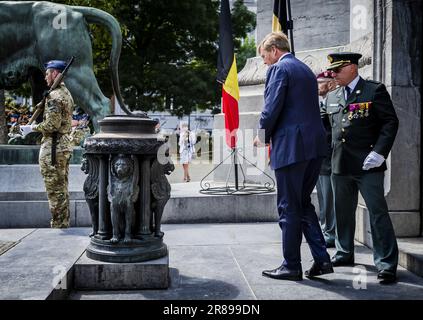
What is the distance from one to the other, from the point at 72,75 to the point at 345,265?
427 cm

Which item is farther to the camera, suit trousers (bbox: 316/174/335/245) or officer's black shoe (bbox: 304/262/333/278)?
suit trousers (bbox: 316/174/335/245)

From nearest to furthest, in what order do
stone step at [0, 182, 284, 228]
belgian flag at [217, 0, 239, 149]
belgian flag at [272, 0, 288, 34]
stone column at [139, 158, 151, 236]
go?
stone column at [139, 158, 151, 236], stone step at [0, 182, 284, 228], belgian flag at [272, 0, 288, 34], belgian flag at [217, 0, 239, 149]

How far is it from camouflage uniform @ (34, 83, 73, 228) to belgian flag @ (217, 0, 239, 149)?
2978mm

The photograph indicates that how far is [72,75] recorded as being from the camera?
269 inches

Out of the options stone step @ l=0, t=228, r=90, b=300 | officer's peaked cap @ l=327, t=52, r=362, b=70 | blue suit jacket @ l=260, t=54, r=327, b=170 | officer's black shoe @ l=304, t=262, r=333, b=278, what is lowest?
officer's black shoe @ l=304, t=262, r=333, b=278

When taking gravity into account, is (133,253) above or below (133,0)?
below

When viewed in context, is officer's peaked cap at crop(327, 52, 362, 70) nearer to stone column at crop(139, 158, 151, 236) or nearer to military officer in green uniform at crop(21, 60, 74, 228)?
stone column at crop(139, 158, 151, 236)

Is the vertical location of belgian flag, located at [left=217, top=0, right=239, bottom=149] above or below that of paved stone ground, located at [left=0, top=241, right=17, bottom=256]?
above

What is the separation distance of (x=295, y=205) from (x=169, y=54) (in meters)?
22.8

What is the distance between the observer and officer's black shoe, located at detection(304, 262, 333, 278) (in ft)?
14.2

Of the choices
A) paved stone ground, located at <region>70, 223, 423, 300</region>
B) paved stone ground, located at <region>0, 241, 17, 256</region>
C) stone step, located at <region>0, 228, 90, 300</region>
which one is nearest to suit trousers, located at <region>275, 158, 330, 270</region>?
paved stone ground, located at <region>70, 223, 423, 300</region>

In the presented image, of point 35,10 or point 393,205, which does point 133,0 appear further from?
point 393,205

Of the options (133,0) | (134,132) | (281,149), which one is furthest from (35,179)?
(133,0)

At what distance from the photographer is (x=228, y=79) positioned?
8492mm
